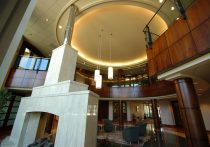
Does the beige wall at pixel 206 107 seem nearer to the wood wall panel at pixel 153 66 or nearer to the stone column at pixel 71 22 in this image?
the wood wall panel at pixel 153 66

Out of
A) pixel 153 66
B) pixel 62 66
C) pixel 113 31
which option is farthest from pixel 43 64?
pixel 153 66

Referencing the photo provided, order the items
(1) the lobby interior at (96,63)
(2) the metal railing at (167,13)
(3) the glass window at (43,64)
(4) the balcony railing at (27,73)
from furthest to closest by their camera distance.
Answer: (3) the glass window at (43,64) < (4) the balcony railing at (27,73) < (2) the metal railing at (167,13) < (1) the lobby interior at (96,63)

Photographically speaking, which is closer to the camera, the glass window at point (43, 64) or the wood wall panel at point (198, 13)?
the wood wall panel at point (198, 13)

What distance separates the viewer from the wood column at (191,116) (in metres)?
2.91

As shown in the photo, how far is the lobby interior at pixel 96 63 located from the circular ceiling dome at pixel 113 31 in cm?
5

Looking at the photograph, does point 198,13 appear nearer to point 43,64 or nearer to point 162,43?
point 162,43

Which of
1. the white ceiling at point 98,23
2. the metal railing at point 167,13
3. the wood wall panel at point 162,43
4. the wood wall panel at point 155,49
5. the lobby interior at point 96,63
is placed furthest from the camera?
the white ceiling at point 98,23

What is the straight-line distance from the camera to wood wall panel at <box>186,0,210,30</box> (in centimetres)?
279

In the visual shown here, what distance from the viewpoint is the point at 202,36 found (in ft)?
9.14

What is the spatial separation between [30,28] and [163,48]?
22.4 feet

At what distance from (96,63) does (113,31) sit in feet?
13.6

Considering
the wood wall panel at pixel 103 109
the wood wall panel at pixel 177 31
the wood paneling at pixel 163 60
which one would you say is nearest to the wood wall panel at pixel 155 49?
the wood paneling at pixel 163 60

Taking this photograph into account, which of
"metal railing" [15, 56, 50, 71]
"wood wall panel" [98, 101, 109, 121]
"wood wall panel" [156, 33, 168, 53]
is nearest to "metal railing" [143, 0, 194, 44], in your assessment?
"wood wall panel" [156, 33, 168, 53]

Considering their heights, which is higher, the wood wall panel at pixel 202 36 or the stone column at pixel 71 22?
the stone column at pixel 71 22
